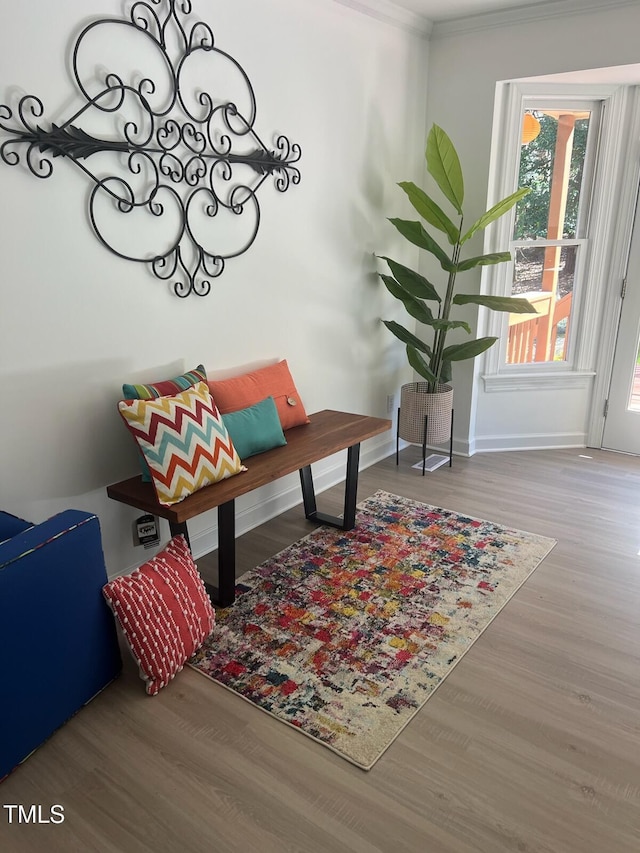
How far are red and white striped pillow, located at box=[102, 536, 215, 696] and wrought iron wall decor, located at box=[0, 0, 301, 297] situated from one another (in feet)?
3.78

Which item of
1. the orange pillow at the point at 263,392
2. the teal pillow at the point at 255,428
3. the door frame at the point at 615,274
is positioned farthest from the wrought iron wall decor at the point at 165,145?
the door frame at the point at 615,274

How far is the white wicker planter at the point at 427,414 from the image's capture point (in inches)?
145

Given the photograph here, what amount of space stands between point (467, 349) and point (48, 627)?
2699 mm

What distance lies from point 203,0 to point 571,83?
2.28 m

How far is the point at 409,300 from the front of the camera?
354 centimetres

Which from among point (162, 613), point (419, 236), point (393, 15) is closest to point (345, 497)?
point (162, 613)

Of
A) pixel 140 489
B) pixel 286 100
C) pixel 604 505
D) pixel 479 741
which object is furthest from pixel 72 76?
pixel 604 505

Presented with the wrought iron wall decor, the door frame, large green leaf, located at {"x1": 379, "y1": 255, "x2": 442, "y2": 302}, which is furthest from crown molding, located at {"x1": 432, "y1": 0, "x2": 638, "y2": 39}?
the wrought iron wall decor

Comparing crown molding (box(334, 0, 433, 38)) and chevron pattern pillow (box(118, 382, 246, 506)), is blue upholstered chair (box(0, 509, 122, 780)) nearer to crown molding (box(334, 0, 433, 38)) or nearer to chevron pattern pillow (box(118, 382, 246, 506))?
chevron pattern pillow (box(118, 382, 246, 506))

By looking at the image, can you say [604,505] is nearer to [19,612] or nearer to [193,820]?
[193,820]

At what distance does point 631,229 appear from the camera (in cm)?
371

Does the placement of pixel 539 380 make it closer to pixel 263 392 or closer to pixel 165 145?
pixel 263 392

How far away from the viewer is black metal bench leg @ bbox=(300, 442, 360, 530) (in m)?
2.95

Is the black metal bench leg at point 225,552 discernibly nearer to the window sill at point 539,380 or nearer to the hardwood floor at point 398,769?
the hardwood floor at point 398,769
